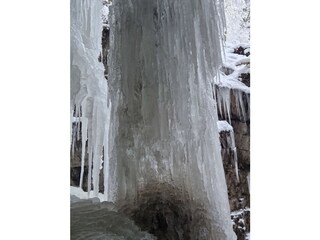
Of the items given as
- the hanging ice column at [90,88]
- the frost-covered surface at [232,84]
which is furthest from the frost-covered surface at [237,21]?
the hanging ice column at [90,88]

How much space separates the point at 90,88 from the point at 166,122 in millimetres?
336

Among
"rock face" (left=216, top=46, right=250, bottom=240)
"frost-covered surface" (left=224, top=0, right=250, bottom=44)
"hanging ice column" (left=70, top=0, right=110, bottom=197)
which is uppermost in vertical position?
"frost-covered surface" (left=224, top=0, right=250, bottom=44)

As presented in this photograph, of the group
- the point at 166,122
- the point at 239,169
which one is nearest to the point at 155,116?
the point at 166,122

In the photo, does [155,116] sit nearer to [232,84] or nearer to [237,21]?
[232,84]

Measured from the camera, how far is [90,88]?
2293 millimetres

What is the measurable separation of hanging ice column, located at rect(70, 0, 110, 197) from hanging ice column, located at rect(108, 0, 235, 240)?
47mm

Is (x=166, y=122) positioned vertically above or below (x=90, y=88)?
below

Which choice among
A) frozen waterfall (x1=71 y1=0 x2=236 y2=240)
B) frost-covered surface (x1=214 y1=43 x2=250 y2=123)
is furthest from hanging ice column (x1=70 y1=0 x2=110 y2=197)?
frost-covered surface (x1=214 y1=43 x2=250 y2=123)

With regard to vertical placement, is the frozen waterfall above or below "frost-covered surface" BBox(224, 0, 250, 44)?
below

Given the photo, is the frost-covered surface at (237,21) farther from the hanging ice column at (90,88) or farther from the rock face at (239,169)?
the hanging ice column at (90,88)

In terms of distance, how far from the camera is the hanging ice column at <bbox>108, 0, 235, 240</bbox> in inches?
89.0

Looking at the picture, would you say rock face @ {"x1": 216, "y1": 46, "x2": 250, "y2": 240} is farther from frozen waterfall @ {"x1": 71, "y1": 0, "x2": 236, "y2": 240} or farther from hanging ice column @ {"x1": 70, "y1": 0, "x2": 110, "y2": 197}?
hanging ice column @ {"x1": 70, "y1": 0, "x2": 110, "y2": 197}
